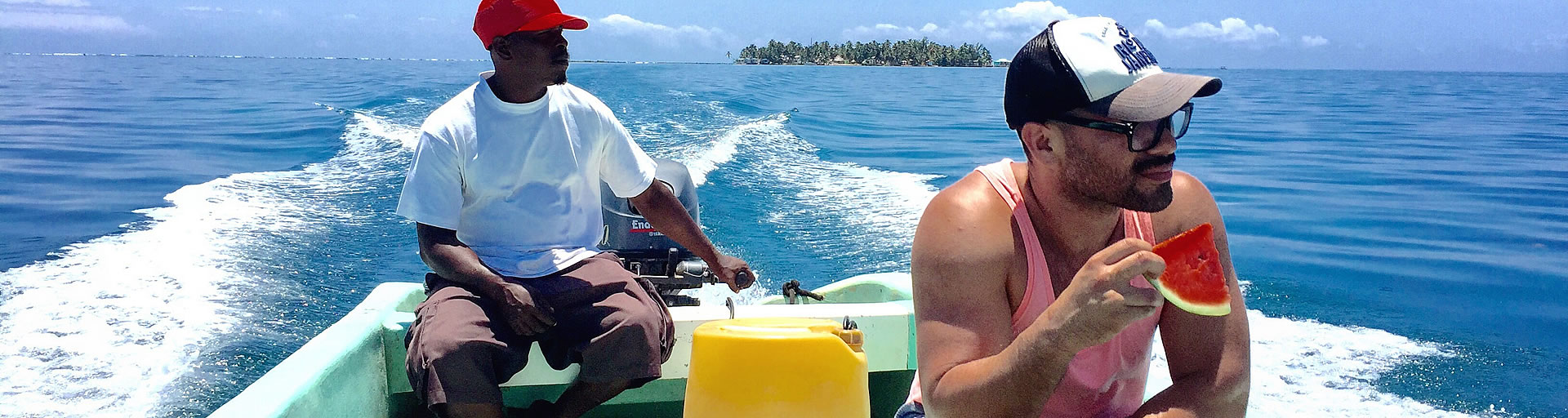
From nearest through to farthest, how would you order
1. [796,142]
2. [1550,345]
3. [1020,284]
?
[1020,284] < [1550,345] < [796,142]

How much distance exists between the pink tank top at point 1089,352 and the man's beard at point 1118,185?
0.12m

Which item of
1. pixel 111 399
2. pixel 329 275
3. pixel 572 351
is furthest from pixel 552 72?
pixel 329 275

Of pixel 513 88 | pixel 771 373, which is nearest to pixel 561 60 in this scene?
pixel 513 88

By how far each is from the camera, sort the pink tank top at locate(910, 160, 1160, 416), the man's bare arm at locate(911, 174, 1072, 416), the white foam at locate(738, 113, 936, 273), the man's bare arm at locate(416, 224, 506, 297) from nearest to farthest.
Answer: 1. the man's bare arm at locate(911, 174, 1072, 416)
2. the pink tank top at locate(910, 160, 1160, 416)
3. the man's bare arm at locate(416, 224, 506, 297)
4. the white foam at locate(738, 113, 936, 273)

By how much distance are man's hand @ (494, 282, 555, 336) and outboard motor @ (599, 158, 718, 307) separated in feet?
3.04

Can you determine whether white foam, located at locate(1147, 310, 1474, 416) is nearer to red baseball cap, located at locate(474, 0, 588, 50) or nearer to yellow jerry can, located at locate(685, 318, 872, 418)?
yellow jerry can, located at locate(685, 318, 872, 418)

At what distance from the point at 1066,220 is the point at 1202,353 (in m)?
0.28

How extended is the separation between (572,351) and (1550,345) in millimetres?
6105

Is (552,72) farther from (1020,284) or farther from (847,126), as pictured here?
(847,126)

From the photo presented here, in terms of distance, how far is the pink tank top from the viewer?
1562mm

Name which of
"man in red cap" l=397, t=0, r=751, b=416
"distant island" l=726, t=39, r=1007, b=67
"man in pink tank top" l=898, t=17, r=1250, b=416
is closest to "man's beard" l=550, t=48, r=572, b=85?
"man in red cap" l=397, t=0, r=751, b=416

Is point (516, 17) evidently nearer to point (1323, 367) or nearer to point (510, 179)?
point (510, 179)

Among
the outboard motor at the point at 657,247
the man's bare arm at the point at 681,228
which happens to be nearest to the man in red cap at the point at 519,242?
the man's bare arm at the point at 681,228

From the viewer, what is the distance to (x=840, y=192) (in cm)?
996
